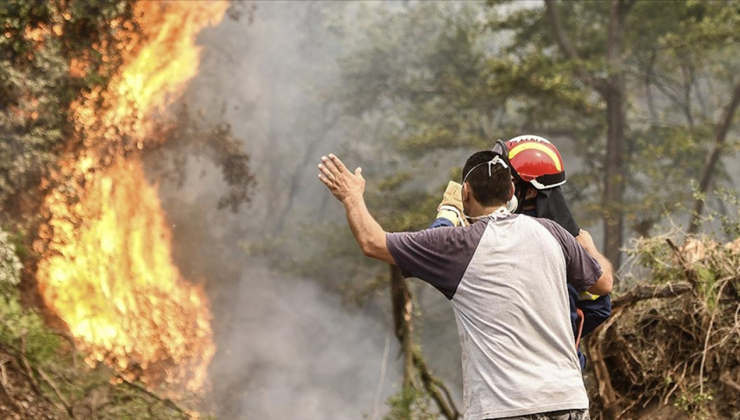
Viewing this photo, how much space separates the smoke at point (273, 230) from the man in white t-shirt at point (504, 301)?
12.3 meters

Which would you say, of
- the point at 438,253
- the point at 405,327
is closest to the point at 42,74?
the point at 405,327

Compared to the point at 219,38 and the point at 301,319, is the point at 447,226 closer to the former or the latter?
the point at 219,38

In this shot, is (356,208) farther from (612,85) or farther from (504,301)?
(612,85)

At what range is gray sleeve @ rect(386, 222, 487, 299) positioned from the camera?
3.12m

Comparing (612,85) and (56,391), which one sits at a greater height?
(612,85)

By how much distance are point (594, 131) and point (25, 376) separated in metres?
17.1

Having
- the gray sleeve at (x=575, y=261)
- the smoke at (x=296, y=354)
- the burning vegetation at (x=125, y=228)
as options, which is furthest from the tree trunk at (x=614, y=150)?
the gray sleeve at (x=575, y=261)

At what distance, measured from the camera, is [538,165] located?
12.8ft

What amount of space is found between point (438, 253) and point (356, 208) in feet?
1.20

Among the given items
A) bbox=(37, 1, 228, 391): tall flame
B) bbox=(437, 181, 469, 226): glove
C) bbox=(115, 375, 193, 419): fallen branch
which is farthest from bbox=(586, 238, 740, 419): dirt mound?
bbox=(37, 1, 228, 391): tall flame

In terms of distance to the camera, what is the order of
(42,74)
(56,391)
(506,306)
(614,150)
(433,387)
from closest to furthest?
1. (506,306)
2. (56,391)
3. (433,387)
4. (42,74)
5. (614,150)

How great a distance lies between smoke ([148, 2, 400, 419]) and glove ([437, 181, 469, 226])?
1198 cm

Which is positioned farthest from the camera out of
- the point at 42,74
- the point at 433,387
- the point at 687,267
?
the point at 42,74

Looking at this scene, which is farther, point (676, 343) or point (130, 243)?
point (130, 243)
